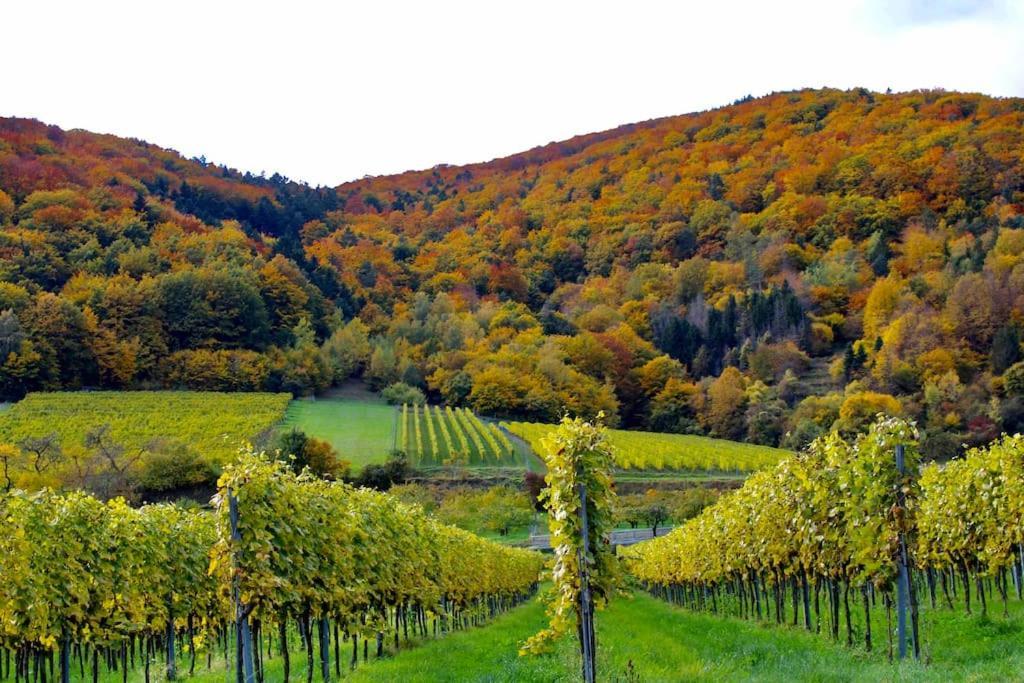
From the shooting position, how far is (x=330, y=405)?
9850 cm

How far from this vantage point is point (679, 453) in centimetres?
8450

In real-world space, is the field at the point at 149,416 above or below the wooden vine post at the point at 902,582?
above

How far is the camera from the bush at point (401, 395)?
106m

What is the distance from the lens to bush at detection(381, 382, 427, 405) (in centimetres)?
10588

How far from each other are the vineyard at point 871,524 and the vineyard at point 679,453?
167 feet

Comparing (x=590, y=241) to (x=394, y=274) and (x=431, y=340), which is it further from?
(x=431, y=340)

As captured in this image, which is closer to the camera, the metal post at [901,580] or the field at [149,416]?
the metal post at [901,580]

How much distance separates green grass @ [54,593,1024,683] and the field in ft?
160

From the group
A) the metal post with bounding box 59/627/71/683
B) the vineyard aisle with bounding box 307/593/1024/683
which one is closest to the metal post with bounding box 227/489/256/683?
the vineyard aisle with bounding box 307/593/1024/683

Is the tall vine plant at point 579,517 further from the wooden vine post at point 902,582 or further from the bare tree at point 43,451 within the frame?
the bare tree at point 43,451

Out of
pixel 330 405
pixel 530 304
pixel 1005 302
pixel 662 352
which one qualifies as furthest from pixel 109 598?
pixel 530 304

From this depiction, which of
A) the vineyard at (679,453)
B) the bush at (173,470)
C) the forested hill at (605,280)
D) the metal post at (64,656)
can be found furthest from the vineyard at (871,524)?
the forested hill at (605,280)

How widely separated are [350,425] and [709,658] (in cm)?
7385

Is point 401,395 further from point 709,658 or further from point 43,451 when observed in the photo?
point 709,658
